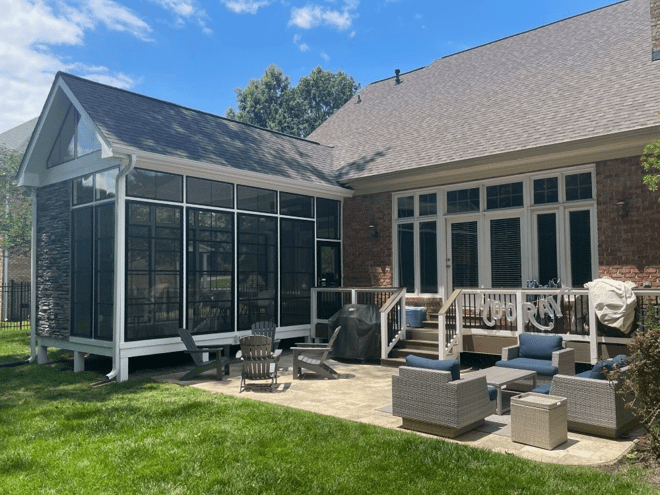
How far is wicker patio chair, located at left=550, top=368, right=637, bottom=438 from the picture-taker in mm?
5316

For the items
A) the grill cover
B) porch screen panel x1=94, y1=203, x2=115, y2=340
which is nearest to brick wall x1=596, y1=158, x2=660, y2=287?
the grill cover

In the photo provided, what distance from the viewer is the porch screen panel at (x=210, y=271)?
1017 cm

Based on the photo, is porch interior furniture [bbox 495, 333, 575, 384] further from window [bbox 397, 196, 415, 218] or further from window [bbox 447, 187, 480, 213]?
window [bbox 397, 196, 415, 218]

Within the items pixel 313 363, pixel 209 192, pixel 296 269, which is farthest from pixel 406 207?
pixel 313 363

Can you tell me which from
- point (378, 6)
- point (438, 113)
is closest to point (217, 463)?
point (438, 113)

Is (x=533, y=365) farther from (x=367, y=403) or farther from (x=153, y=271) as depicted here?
(x=153, y=271)

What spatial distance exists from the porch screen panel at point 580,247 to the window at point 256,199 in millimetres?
6113

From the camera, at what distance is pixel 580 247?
9.88 meters

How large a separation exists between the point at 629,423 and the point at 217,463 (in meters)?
4.19

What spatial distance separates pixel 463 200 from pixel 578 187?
2363 mm

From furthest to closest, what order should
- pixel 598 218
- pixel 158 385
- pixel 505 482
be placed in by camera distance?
pixel 598 218 < pixel 158 385 < pixel 505 482

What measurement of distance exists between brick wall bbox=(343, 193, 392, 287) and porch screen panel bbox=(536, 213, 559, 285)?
3.49 meters

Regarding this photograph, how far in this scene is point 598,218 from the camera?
378 inches

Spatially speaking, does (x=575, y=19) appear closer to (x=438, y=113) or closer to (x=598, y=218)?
(x=438, y=113)
